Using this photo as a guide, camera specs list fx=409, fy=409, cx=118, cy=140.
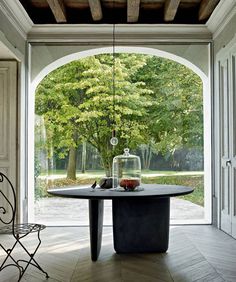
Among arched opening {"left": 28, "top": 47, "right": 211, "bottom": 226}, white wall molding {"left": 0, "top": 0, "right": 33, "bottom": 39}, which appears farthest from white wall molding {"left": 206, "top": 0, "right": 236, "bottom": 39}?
white wall molding {"left": 0, "top": 0, "right": 33, "bottom": 39}

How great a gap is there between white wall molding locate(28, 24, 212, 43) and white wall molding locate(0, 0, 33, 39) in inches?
7.9

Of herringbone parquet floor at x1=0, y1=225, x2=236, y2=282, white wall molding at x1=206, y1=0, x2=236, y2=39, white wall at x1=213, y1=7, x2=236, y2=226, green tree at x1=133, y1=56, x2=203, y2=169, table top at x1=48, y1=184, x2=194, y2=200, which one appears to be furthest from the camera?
green tree at x1=133, y1=56, x2=203, y2=169

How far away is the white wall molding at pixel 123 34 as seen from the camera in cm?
616

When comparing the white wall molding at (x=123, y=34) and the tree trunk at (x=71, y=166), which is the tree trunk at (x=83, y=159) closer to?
the tree trunk at (x=71, y=166)

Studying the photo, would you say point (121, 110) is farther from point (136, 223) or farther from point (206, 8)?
point (136, 223)

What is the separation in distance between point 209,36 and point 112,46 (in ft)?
4.89

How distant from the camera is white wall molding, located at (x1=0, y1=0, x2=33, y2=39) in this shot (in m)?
5.04

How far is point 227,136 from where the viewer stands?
18.2 ft

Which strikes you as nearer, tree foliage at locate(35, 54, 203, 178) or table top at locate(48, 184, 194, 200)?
table top at locate(48, 184, 194, 200)

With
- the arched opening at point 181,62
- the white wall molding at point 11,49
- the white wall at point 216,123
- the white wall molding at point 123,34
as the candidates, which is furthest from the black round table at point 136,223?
the white wall molding at point 123,34

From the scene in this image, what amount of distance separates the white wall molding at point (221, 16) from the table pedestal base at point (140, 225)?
2592mm

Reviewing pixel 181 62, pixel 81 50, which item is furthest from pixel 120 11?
pixel 181 62

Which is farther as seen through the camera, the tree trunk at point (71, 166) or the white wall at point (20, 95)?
the tree trunk at point (71, 166)

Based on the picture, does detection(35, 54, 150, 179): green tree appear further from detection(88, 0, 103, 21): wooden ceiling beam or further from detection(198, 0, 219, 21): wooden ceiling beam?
detection(198, 0, 219, 21): wooden ceiling beam
